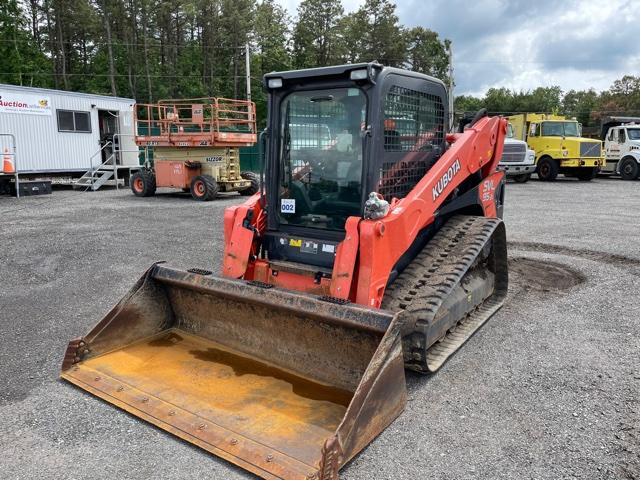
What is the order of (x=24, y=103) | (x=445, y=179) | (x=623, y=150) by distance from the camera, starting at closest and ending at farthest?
1. (x=445, y=179)
2. (x=24, y=103)
3. (x=623, y=150)

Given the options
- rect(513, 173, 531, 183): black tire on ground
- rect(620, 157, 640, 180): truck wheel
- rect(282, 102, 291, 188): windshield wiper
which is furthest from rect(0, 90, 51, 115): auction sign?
rect(620, 157, 640, 180): truck wheel

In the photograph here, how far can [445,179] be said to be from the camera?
4840mm

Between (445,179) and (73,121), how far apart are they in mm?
18389

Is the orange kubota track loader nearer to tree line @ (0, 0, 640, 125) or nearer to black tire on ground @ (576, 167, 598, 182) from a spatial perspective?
black tire on ground @ (576, 167, 598, 182)

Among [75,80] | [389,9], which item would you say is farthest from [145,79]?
[389,9]

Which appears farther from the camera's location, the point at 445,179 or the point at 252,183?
the point at 252,183

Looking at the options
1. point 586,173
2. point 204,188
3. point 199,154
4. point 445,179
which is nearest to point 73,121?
point 199,154

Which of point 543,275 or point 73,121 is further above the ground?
point 73,121

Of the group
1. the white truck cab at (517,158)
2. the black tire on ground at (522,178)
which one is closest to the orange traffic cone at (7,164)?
the white truck cab at (517,158)

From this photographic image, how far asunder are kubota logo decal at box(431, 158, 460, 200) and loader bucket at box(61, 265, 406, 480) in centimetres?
154

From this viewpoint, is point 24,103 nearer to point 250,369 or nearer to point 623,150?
point 250,369

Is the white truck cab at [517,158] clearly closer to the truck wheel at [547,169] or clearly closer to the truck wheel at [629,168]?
the truck wheel at [547,169]

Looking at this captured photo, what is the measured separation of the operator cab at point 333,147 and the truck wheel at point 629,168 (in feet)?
71.1

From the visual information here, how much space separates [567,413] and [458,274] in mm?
1319
